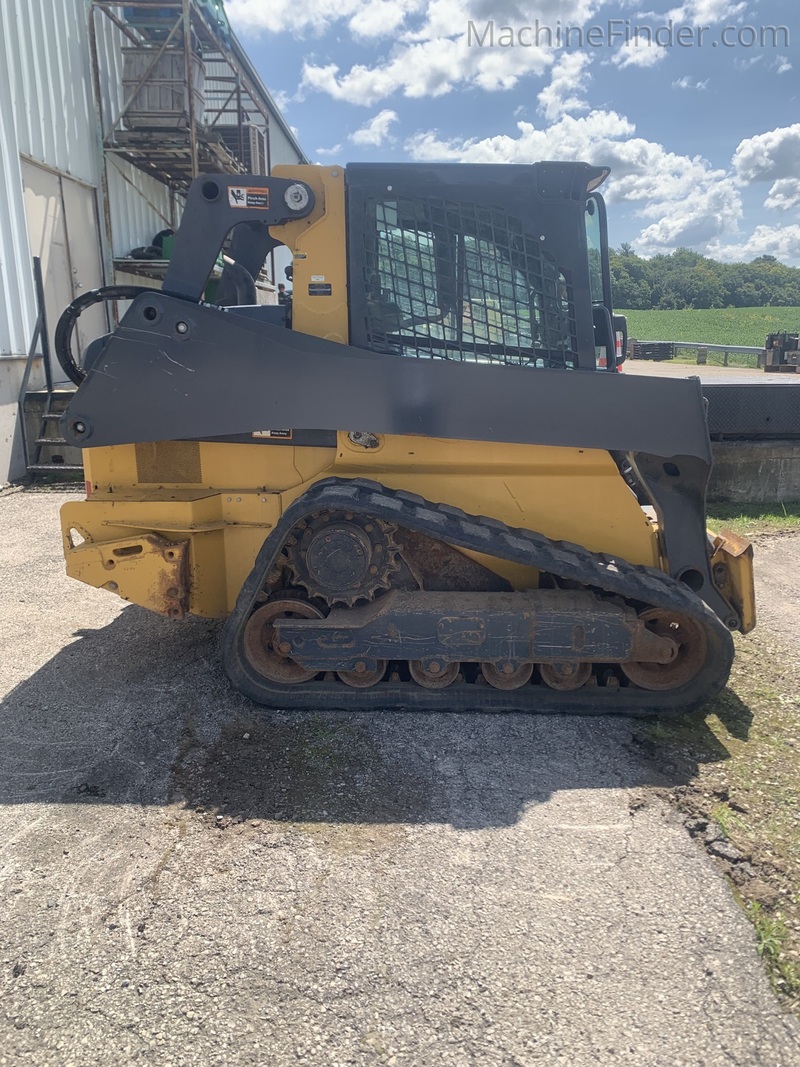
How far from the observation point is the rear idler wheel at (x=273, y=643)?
3.93 m

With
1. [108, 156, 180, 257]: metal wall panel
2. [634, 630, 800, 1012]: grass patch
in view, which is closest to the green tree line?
[108, 156, 180, 257]: metal wall panel

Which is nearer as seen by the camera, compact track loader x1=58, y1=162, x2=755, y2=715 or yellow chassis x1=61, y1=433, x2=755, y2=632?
compact track loader x1=58, y1=162, x2=755, y2=715

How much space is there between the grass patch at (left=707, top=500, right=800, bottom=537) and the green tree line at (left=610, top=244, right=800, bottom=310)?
63.5 m

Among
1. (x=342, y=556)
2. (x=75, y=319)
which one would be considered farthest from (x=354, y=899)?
(x=75, y=319)

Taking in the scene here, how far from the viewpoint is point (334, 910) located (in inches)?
102

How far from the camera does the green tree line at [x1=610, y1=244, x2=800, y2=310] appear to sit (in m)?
70.5

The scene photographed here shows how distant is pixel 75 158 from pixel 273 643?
35.4 ft

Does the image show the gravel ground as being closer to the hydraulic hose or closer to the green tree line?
the hydraulic hose

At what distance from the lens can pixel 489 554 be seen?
3768 mm

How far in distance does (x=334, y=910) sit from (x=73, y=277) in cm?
1162

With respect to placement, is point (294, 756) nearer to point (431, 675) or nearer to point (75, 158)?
point (431, 675)

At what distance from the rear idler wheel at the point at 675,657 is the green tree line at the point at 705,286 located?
2693 inches

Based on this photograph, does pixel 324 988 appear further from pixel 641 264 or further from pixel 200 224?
pixel 641 264

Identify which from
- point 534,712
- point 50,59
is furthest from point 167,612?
point 50,59
